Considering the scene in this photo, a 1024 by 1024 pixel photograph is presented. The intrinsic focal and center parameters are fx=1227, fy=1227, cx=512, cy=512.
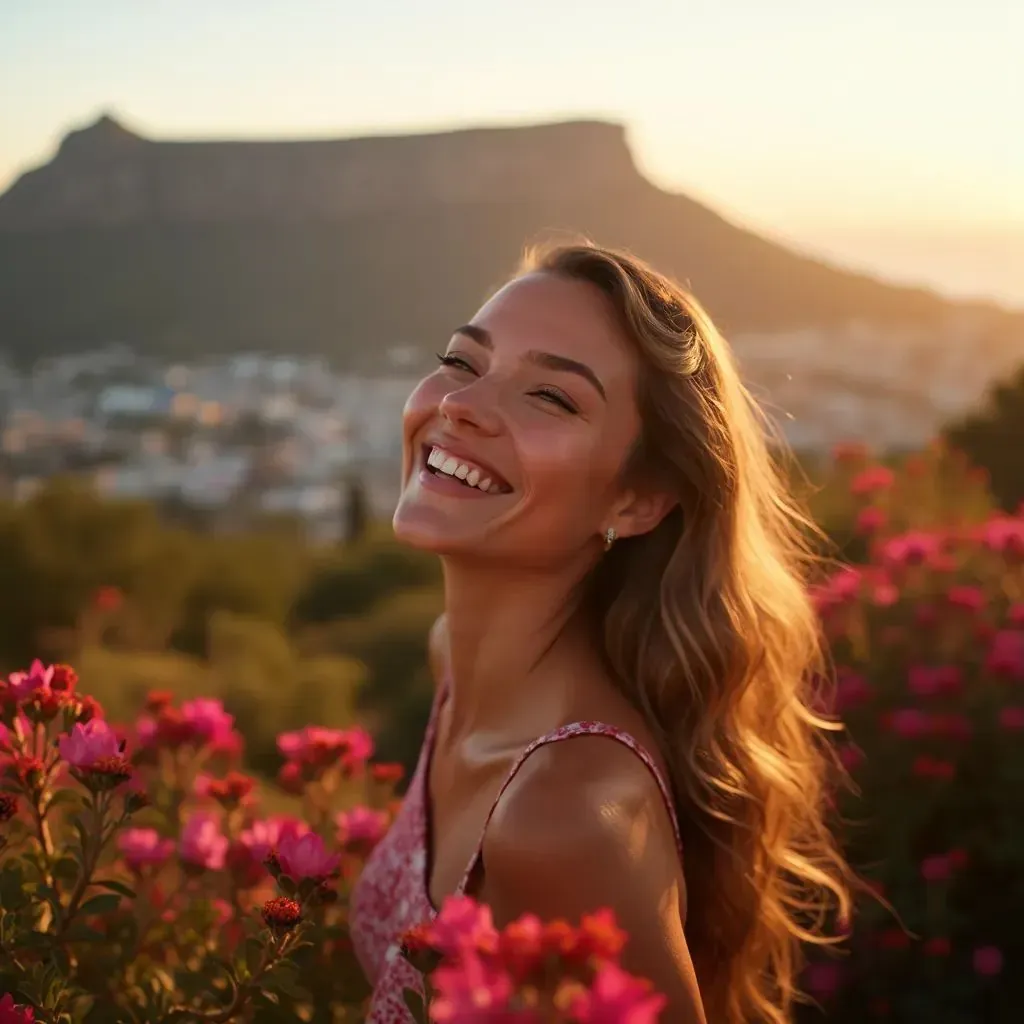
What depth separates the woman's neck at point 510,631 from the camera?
6.30 feet

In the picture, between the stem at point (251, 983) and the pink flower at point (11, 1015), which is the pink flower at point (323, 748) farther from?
the pink flower at point (11, 1015)

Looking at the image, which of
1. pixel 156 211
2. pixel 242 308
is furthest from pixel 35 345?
pixel 156 211

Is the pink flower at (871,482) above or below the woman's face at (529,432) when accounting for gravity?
below

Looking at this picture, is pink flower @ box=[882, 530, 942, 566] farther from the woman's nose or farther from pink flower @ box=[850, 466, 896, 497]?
the woman's nose

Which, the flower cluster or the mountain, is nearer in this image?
the flower cluster

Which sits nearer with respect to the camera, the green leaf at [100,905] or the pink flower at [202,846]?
the green leaf at [100,905]

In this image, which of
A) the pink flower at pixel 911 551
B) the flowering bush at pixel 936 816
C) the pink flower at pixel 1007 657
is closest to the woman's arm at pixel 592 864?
the flowering bush at pixel 936 816

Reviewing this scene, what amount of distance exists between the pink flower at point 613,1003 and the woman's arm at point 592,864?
713 millimetres

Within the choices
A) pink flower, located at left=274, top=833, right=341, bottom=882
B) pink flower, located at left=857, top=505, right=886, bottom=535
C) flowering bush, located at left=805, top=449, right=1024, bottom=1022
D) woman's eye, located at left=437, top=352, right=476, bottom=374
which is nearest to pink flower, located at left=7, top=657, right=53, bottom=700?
pink flower, located at left=274, top=833, right=341, bottom=882

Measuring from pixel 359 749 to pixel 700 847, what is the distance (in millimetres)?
714

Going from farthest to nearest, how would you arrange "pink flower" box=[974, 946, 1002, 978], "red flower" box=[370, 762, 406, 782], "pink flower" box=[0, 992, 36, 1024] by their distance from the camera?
"pink flower" box=[974, 946, 1002, 978]
"red flower" box=[370, 762, 406, 782]
"pink flower" box=[0, 992, 36, 1024]

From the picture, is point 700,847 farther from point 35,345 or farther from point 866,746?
point 35,345

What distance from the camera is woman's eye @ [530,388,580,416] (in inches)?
73.2

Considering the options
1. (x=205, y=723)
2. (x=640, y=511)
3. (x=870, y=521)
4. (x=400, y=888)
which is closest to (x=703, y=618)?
(x=640, y=511)
